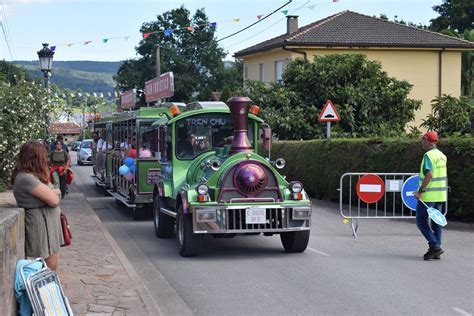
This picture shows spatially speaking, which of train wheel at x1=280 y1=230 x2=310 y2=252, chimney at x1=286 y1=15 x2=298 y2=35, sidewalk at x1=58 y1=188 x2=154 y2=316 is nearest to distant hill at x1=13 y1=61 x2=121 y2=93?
chimney at x1=286 y1=15 x2=298 y2=35

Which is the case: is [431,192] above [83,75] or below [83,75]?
below

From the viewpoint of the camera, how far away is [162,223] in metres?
12.8

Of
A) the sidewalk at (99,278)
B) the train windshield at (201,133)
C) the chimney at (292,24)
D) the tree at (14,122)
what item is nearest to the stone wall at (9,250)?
the sidewalk at (99,278)

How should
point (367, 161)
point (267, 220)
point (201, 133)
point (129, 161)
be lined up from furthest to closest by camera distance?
point (367, 161)
point (129, 161)
point (201, 133)
point (267, 220)

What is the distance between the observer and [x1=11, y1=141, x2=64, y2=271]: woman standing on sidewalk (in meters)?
6.42

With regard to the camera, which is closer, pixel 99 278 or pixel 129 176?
pixel 99 278

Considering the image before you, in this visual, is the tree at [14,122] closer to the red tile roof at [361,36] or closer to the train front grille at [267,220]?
the train front grille at [267,220]

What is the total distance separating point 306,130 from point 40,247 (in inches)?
845

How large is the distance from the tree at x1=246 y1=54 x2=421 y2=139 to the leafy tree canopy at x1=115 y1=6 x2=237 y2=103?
46.2 m

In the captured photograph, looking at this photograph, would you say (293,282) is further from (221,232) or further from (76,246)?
(76,246)

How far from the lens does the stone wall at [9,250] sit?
5102mm

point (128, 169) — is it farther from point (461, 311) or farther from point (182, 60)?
point (182, 60)

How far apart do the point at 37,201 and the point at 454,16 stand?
60.7 m

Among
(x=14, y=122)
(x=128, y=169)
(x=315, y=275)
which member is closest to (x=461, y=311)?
(x=315, y=275)
